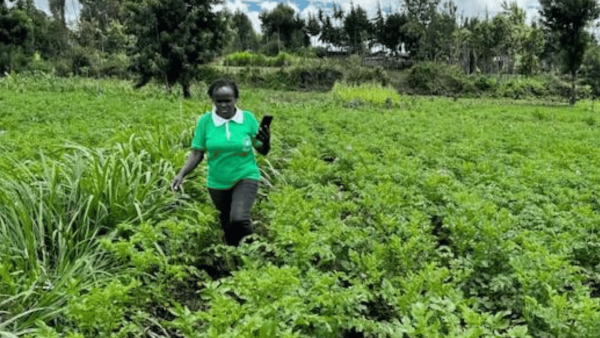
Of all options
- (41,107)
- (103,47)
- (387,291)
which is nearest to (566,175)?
(387,291)

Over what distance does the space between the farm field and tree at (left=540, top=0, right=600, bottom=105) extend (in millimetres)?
22990

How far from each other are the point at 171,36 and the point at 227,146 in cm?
1758

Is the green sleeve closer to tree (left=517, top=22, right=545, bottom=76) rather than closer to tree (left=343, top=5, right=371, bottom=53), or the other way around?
tree (left=517, top=22, right=545, bottom=76)

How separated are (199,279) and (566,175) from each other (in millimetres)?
5066

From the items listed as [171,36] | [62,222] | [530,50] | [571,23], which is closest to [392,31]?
[530,50]

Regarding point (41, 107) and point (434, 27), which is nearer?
point (41, 107)

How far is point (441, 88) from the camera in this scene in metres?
38.3

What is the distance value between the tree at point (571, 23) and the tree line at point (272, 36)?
5cm

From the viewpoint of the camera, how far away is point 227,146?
14.3 feet

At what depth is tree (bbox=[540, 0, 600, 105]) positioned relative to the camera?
1051 inches

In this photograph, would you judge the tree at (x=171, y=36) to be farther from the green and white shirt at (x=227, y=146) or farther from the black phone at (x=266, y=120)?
the black phone at (x=266, y=120)

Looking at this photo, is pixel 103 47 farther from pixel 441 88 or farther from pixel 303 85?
pixel 441 88

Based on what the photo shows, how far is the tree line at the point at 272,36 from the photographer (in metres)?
20.8

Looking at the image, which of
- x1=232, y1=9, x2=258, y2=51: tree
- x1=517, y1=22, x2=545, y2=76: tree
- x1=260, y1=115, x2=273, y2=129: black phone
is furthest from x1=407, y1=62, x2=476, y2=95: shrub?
x1=260, y1=115, x2=273, y2=129: black phone
